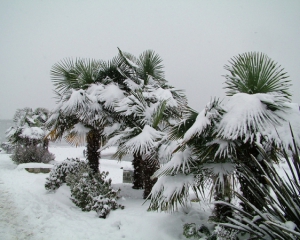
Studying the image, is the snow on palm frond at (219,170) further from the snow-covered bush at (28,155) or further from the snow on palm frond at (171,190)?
the snow-covered bush at (28,155)

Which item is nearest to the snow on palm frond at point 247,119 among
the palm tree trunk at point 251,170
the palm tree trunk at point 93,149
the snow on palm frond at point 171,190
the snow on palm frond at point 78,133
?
the palm tree trunk at point 251,170

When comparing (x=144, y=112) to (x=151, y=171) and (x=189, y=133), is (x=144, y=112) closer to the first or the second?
(x=151, y=171)

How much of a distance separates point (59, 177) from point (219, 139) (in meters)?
5.90

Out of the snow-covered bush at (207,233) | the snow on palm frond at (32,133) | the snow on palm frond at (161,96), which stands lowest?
the snow-covered bush at (207,233)

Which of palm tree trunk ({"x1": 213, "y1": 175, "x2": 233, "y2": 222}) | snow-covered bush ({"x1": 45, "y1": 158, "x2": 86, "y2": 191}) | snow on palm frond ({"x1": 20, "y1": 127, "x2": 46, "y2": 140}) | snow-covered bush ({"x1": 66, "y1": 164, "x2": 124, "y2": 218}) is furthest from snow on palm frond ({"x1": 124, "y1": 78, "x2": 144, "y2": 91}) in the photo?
snow on palm frond ({"x1": 20, "y1": 127, "x2": 46, "y2": 140})

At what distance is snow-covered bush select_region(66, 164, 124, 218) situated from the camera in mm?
5086

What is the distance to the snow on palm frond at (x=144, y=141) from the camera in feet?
15.8

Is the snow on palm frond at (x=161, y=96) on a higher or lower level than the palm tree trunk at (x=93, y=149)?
higher

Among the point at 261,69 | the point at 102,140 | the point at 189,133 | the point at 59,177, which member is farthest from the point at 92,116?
the point at 261,69

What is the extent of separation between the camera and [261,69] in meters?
3.42

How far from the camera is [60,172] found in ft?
23.6

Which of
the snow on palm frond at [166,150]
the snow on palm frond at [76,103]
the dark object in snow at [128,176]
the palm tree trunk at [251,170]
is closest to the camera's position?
the palm tree trunk at [251,170]

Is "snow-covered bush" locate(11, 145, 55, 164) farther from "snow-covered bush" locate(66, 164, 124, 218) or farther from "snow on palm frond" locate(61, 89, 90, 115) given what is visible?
"snow on palm frond" locate(61, 89, 90, 115)

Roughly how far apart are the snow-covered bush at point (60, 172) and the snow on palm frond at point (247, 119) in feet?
18.7
